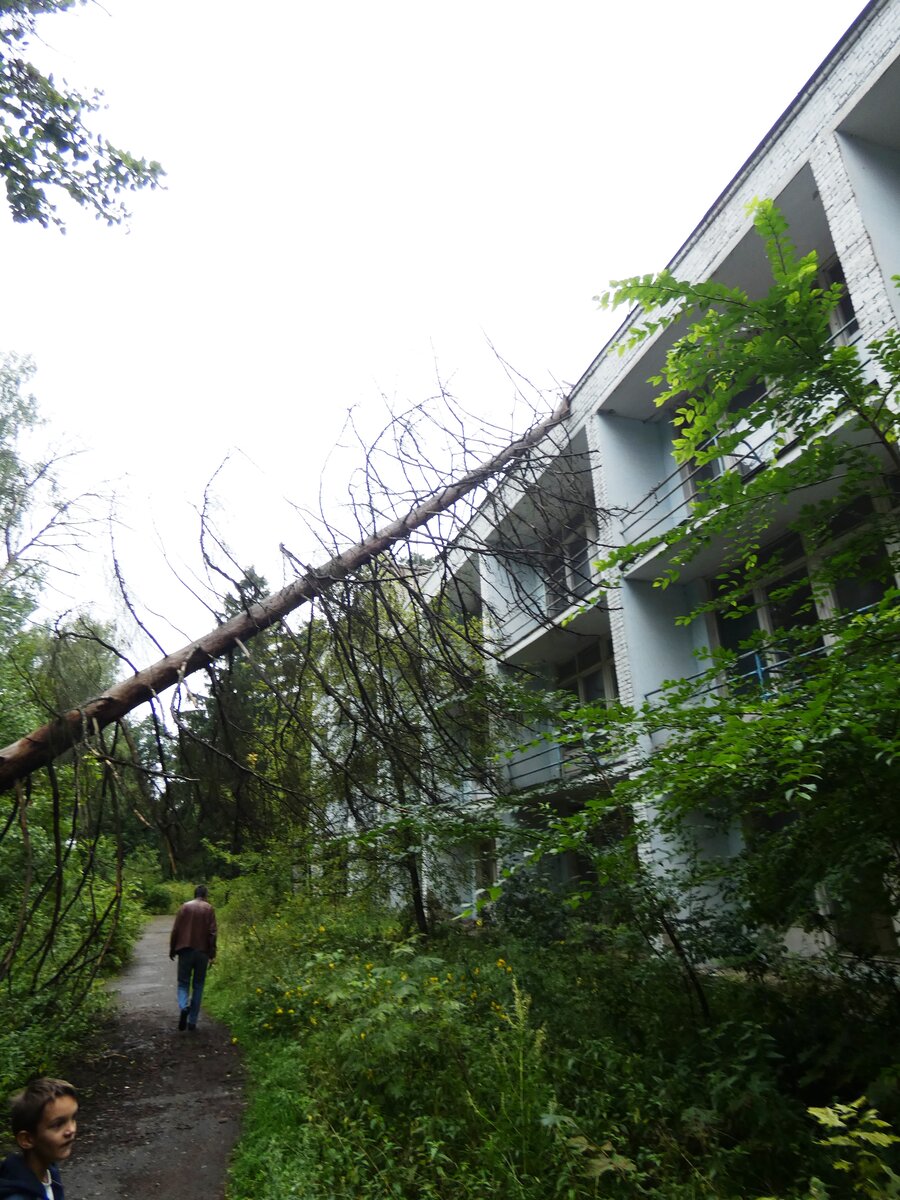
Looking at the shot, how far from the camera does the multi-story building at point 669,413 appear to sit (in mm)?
6090

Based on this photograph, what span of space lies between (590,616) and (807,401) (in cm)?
1002

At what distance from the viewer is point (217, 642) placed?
4.71 metres

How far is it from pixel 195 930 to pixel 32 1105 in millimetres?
6442

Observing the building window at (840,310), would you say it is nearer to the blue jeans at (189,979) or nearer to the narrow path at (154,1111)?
the narrow path at (154,1111)

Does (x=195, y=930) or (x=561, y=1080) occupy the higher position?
(x=195, y=930)

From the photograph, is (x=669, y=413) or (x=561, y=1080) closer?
(x=561, y=1080)

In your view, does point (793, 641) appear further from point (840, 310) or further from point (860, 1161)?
point (840, 310)

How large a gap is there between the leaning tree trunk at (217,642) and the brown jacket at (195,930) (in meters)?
4.24

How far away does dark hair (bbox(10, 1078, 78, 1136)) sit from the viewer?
2367 mm

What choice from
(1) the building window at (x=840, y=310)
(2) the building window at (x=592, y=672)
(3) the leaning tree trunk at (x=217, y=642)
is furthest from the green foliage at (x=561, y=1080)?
(2) the building window at (x=592, y=672)

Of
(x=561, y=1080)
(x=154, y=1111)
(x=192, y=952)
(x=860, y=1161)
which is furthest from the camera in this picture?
(x=192, y=952)

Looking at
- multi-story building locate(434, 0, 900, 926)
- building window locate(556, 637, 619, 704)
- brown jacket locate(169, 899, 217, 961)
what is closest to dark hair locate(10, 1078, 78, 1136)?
multi-story building locate(434, 0, 900, 926)

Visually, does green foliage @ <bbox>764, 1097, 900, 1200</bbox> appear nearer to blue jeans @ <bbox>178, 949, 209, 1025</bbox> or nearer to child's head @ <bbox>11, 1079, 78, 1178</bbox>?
child's head @ <bbox>11, 1079, 78, 1178</bbox>

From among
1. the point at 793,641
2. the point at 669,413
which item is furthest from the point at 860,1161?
the point at 669,413
